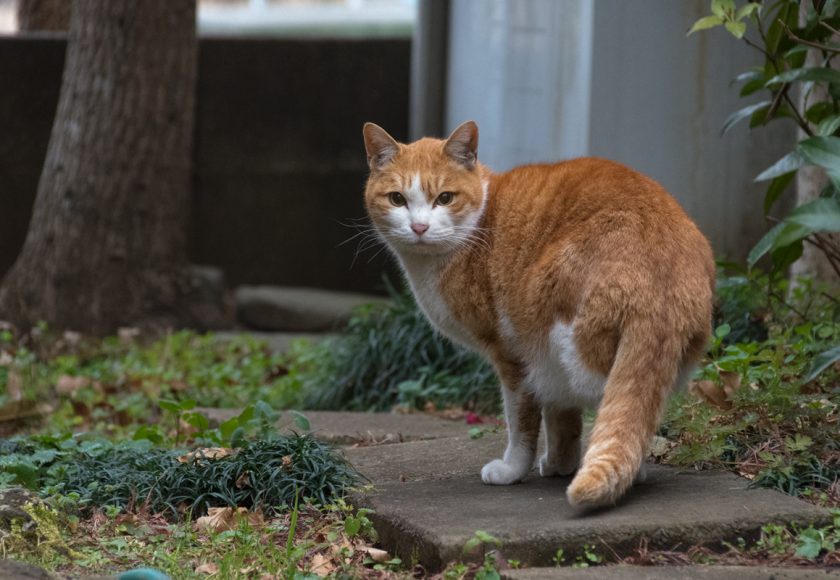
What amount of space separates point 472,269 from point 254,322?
17.6ft

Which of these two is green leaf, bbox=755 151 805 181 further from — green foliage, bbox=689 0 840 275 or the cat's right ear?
the cat's right ear

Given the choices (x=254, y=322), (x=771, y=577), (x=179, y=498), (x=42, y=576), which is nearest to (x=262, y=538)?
(x=179, y=498)

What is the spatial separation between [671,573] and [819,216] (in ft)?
3.54

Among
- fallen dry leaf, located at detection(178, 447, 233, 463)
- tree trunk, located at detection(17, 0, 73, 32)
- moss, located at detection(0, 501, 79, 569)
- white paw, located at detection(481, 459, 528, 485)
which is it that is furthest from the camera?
tree trunk, located at detection(17, 0, 73, 32)

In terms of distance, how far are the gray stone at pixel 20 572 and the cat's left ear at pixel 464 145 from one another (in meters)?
1.99

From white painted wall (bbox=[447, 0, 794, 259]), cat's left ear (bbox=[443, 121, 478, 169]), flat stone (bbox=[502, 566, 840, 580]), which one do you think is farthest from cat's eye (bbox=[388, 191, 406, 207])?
white painted wall (bbox=[447, 0, 794, 259])

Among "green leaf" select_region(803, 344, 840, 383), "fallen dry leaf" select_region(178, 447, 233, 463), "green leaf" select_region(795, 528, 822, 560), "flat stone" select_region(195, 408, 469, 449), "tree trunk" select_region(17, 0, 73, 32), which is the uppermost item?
"tree trunk" select_region(17, 0, 73, 32)

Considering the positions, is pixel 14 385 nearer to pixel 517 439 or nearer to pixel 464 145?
pixel 464 145

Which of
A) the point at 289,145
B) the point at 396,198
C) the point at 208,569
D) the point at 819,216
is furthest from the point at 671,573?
the point at 289,145

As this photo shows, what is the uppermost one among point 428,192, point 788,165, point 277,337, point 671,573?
point 788,165

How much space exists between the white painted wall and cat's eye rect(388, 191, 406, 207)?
217cm

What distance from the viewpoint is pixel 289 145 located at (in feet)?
31.8

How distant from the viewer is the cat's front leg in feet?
11.8

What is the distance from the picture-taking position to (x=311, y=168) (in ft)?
31.9
